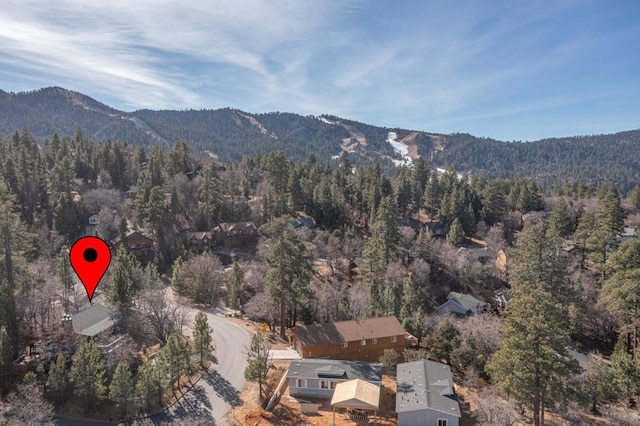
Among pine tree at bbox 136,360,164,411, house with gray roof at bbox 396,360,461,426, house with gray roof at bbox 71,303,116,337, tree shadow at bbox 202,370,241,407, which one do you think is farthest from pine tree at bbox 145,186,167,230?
house with gray roof at bbox 396,360,461,426

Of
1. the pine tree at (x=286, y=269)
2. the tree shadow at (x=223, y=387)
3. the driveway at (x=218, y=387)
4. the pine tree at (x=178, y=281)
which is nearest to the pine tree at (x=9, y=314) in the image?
the driveway at (x=218, y=387)

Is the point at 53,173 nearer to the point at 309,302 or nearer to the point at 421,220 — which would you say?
the point at 309,302

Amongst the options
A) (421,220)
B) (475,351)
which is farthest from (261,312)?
(421,220)

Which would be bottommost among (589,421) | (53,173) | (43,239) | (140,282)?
(589,421)

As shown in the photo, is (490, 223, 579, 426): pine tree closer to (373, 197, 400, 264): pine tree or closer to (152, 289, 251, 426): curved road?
(152, 289, 251, 426): curved road

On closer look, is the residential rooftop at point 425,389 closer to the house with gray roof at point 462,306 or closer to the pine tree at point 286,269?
the pine tree at point 286,269

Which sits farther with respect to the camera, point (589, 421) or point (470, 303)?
point (470, 303)
